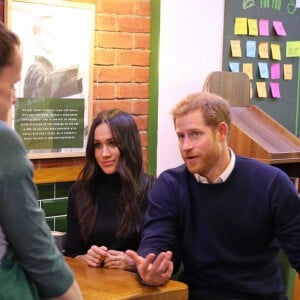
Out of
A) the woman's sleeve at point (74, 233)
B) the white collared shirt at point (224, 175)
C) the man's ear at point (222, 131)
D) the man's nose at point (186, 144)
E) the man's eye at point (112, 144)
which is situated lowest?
the woman's sleeve at point (74, 233)

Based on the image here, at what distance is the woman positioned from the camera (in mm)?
2547

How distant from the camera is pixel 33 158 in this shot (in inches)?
120

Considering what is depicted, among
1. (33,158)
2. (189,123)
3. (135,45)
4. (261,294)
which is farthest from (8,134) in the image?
(135,45)

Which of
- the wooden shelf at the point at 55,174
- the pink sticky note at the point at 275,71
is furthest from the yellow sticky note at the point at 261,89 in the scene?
the wooden shelf at the point at 55,174

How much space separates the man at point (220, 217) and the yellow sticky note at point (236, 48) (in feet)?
5.40

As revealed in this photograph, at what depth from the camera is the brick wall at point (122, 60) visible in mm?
3229

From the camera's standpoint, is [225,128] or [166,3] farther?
[166,3]

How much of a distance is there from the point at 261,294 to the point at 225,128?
0.61 metres

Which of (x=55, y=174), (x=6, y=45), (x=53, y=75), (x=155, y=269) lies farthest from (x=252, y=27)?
(x=6, y=45)

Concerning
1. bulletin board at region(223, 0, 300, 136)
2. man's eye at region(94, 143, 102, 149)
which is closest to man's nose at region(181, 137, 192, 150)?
man's eye at region(94, 143, 102, 149)

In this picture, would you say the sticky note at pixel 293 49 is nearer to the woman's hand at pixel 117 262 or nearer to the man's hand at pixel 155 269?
the woman's hand at pixel 117 262

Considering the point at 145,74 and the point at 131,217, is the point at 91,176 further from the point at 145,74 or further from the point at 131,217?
the point at 145,74

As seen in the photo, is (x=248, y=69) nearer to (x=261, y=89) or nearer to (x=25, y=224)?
(x=261, y=89)

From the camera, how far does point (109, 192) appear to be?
2.63 meters
